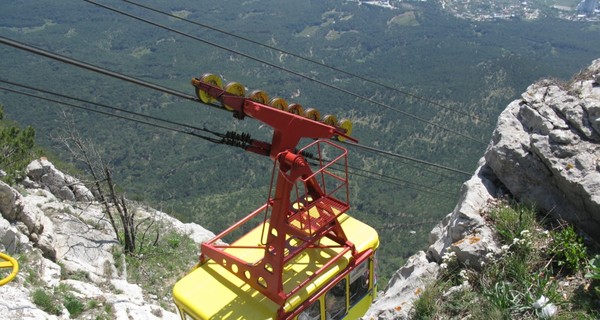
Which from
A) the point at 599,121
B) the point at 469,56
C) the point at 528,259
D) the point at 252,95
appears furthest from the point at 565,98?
the point at 469,56

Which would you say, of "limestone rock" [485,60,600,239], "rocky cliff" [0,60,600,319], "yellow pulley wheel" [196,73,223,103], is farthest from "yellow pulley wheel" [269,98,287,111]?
"limestone rock" [485,60,600,239]

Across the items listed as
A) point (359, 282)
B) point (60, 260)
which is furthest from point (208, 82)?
point (60, 260)

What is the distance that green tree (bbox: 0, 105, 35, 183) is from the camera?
1864 centimetres

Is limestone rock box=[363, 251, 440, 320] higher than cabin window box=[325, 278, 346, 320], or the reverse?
limestone rock box=[363, 251, 440, 320]

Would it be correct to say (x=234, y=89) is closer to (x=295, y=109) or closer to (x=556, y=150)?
(x=295, y=109)

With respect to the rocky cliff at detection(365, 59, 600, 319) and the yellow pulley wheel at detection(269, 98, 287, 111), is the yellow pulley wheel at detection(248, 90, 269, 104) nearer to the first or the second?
the yellow pulley wheel at detection(269, 98, 287, 111)

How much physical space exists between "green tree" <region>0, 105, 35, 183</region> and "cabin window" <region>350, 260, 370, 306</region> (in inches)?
539

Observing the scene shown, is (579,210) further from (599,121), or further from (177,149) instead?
(177,149)

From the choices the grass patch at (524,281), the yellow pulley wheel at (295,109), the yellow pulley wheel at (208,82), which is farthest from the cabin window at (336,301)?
the yellow pulley wheel at (208,82)

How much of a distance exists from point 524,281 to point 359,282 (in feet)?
11.0

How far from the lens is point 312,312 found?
9.16 m

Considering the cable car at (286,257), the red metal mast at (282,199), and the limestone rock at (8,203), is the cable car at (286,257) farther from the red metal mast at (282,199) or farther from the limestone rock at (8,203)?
the limestone rock at (8,203)

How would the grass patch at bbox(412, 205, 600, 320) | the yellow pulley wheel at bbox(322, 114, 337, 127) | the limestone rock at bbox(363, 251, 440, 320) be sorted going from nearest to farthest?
the grass patch at bbox(412, 205, 600, 320) → the limestone rock at bbox(363, 251, 440, 320) → the yellow pulley wheel at bbox(322, 114, 337, 127)

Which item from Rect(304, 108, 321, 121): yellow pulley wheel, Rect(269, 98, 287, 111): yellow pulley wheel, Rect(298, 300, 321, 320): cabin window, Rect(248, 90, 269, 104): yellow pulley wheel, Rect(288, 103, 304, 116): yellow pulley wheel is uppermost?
Rect(248, 90, 269, 104): yellow pulley wheel
